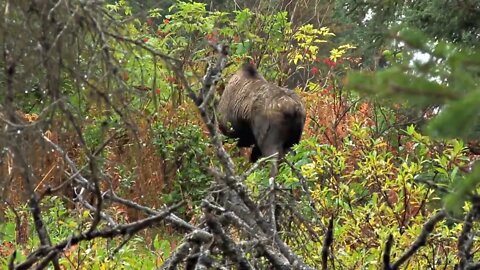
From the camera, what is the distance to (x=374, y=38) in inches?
404

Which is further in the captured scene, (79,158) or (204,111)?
(79,158)

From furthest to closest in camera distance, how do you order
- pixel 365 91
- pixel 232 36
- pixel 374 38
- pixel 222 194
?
pixel 232 36 → pixel 374 38 → pixel 222 194 → pixel 365 91

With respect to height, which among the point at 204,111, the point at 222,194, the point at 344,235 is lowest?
the point at 344,235

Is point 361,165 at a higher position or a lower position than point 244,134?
higher

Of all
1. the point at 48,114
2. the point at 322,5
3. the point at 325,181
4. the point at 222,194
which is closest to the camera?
the point at 48,114

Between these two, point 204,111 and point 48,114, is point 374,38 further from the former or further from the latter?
point 48,114

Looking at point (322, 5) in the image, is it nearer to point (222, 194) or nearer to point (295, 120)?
point (295, 120)

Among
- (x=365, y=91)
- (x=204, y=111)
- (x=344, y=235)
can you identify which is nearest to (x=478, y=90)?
(x=365, y=91)

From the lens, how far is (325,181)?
6160 mm

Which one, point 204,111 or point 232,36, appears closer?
point 204,111

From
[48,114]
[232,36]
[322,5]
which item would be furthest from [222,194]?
[322,5]

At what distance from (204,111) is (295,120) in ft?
21.5

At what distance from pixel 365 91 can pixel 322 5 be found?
16.2 meters

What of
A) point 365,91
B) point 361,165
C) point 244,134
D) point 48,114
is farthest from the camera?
point 244,134
